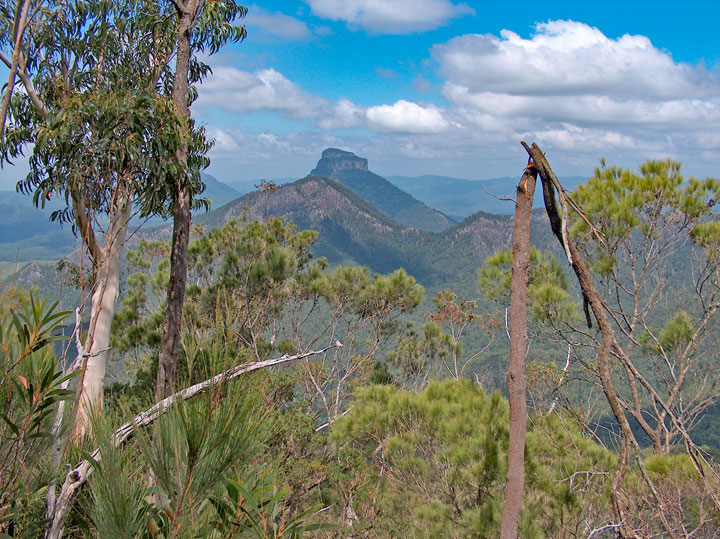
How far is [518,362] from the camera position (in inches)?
80.3

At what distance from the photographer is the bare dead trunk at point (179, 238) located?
4.35 m

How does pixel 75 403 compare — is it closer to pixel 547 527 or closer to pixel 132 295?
pixel 547 527

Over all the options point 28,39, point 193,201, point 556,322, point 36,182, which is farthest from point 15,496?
point 28,39

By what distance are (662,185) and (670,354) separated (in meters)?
2.00

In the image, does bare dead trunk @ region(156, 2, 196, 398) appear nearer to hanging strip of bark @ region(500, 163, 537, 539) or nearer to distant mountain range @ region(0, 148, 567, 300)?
hanging strip of bark @ region(500, 163, 537, 539)

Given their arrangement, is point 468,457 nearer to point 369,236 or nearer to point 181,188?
point 181,188

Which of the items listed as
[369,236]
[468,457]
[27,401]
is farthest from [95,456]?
[369,236]

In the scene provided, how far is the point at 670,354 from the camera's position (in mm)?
5508

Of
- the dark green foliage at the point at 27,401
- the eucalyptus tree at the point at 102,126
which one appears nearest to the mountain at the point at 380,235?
the eucalyptus tree at the point at 102,126

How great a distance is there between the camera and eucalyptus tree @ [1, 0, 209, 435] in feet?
11.1

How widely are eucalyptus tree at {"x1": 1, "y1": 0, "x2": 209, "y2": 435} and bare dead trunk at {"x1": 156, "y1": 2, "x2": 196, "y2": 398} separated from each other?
140mm

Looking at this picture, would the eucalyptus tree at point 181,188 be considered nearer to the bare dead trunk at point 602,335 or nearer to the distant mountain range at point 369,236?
the bare dead trunk at point 602,335

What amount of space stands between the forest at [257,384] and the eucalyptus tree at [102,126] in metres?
0.02

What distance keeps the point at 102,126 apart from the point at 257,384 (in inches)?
126
